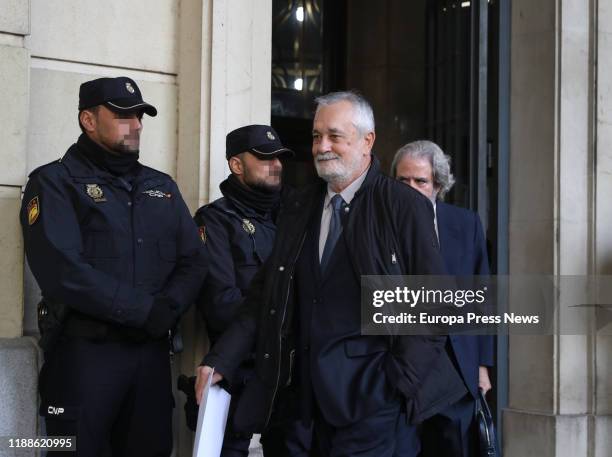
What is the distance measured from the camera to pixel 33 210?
473 centimetres

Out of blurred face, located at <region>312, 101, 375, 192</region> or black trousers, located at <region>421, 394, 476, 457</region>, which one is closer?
blurred face, located at <region>312, 101, 375, 192</region>

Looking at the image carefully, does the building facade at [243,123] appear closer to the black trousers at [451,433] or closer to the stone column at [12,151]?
the stone column at [12,151]

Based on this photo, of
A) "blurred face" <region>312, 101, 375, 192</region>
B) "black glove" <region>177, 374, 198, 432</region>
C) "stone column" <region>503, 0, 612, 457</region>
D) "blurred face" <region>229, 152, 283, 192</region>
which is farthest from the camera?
"stone column" <region>503, 0, 612, 457</region>

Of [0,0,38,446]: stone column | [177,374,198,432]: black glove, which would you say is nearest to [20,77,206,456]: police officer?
[177,374,198,432]: black glove

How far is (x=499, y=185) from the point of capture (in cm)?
776

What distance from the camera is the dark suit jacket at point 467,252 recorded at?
5203 mm

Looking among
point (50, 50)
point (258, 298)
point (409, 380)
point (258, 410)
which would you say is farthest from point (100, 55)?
point (409, 380)

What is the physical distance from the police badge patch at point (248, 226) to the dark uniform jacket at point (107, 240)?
0.31 m

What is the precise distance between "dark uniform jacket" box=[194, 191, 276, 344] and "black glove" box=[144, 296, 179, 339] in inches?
15.3

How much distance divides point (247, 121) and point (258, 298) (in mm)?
1877

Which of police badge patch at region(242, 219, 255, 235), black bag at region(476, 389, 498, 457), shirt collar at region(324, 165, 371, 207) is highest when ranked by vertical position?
shirt collar at region(324, 165, 371, 207)

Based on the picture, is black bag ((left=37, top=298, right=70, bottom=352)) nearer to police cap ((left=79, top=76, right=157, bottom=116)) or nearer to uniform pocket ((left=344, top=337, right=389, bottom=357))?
police cap ((left=79, top=76, right=157, bottom=116))

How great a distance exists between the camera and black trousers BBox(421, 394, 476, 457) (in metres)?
4.93

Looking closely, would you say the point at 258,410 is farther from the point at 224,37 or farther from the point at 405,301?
the point at 224,37
